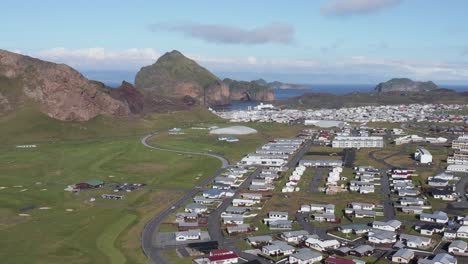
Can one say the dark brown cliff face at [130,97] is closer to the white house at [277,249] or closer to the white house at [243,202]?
the white house at [243,202]

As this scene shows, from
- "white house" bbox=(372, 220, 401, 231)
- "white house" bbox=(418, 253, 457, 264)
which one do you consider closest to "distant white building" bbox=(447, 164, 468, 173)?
"white house" bbox=(372, 220, 401, 231)

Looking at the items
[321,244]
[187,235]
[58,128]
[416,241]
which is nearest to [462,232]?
[416,241]

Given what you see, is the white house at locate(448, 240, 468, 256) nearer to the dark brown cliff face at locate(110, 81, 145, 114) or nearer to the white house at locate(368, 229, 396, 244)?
the white house at locate(368, 229, 396, 244)

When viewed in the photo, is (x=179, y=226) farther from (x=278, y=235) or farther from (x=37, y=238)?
(x=37, y=238)

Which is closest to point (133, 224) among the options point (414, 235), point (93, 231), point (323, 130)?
point (93, 231)

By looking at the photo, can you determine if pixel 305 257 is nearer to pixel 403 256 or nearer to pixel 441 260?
pixel 403 256

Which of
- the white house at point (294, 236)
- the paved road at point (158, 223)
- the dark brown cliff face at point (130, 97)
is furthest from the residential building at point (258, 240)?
the dark brown cliff face at point (130, 97)
